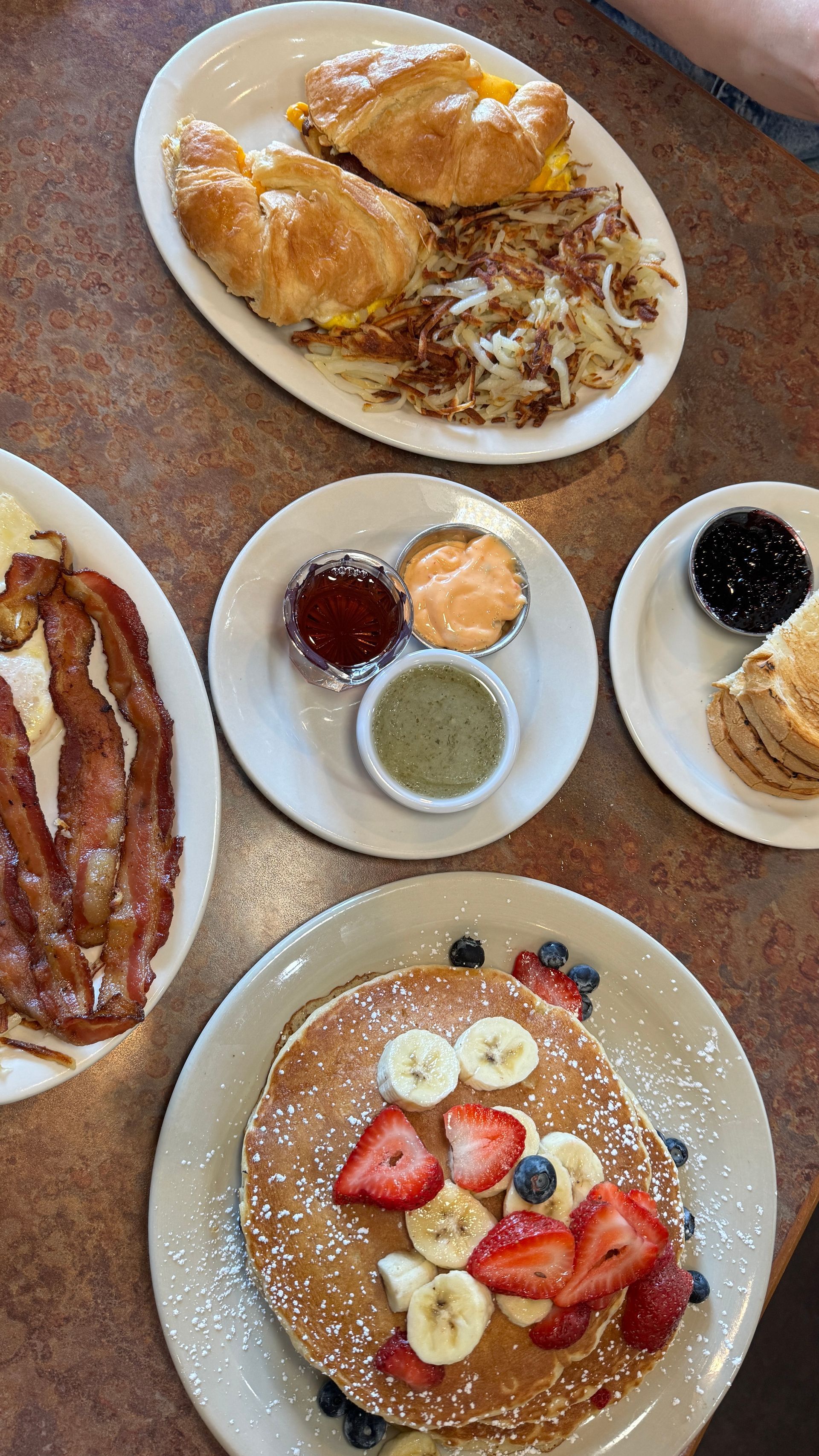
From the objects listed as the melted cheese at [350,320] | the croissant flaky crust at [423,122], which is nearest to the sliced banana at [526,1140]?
the melted cheese at [350,320]

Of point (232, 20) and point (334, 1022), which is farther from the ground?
point (232, 20)

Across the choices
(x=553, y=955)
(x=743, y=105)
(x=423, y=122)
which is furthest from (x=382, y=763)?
(x=743, y=105)

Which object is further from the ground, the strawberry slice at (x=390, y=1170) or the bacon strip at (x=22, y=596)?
the bacon strip at (x=22, y=596)

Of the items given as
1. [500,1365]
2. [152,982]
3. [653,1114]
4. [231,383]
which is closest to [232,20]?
[231,383]

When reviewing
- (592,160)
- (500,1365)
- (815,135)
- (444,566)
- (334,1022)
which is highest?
(815,135)

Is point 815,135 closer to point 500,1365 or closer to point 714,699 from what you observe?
point 714,699

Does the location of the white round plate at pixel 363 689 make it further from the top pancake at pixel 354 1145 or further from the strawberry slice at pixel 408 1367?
the strawberry slice at pixel 408 1367
